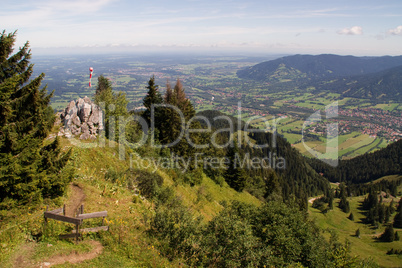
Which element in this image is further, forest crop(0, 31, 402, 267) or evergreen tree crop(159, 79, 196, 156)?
evergreen tree crop(159, 79, 196, 156)

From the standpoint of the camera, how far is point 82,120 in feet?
92.0

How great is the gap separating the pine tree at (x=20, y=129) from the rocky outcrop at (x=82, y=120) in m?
13.1

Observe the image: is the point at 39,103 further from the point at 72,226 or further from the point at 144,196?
the point at 144,196

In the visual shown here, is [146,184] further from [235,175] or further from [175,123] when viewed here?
[235,175]

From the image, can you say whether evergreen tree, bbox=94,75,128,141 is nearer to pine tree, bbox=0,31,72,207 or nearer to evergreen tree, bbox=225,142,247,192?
pine tree, bbox=0,31,72,207

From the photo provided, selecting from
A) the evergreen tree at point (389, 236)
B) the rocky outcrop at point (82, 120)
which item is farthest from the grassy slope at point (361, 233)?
the rocky outcrop at point (82, 120)

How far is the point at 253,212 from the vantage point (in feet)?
73.0

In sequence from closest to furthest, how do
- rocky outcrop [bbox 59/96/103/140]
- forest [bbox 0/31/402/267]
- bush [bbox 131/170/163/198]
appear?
forest [bbox 0/31/402/267] → bush [bbox 131/170/163/198] → rocky outcrop [bbox 59/96/103/140]

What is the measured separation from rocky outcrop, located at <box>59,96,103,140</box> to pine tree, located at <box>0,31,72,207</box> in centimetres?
1308

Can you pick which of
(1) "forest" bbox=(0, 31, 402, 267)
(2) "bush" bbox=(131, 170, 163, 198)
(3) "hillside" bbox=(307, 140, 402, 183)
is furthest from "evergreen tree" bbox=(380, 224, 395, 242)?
(2) "bush" bbox=(131, 170, 163, 198)

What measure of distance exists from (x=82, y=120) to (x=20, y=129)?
16.2 m

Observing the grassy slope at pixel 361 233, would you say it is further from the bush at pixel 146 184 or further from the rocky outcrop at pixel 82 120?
the rocky outcrop at pixel 82 120

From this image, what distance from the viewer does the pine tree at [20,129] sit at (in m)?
11.5

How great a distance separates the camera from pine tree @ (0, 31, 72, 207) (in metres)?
11.5
